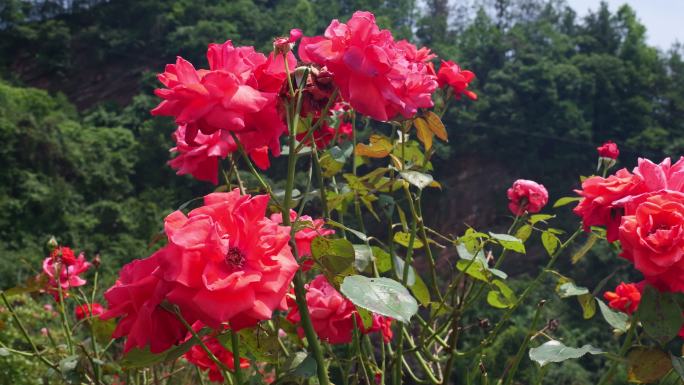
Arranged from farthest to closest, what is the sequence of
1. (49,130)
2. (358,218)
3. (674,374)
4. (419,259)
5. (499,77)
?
(499,77) < (49,130) < (419,259) < (358,218) < (674,374)

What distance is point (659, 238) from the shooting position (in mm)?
496

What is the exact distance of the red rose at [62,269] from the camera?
1.15 meters

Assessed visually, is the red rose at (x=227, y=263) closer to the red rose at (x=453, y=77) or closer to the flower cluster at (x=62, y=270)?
the red rose at (x=453, y=77)

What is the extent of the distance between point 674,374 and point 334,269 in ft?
1.07

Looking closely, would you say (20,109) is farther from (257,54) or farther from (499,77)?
(257,54)

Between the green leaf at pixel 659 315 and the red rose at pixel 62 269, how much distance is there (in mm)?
882

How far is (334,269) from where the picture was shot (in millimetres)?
502

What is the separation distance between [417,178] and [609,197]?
0.63ft

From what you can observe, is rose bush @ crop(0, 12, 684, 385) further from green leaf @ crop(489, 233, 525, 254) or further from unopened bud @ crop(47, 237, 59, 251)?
unopened bud @ crop(47, 237, 59, 251)

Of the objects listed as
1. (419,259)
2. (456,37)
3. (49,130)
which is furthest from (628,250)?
(456,37)

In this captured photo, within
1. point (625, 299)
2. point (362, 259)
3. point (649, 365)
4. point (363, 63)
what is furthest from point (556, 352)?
point (625, 299)

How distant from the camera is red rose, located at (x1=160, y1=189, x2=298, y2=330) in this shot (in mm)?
400

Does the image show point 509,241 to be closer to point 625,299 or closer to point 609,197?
point 609,197

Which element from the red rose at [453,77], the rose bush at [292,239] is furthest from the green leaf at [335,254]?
the red rose at [453,77]
